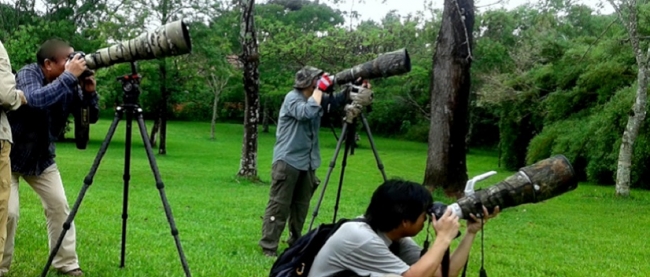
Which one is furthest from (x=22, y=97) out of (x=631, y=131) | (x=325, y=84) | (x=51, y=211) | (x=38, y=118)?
(x=631, y=131)

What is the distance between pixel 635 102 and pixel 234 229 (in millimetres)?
9544

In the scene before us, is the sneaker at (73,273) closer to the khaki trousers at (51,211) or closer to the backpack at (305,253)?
the khaki trousers at (51,211)

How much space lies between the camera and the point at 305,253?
11.0 ft

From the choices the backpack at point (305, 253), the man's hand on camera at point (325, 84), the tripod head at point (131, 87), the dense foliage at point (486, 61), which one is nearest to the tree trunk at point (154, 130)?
the dense foliage at point (486, 61)

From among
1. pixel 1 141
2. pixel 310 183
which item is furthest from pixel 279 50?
pixel 1 141

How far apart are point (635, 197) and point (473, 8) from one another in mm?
6332

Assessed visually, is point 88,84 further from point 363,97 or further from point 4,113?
point 363,97

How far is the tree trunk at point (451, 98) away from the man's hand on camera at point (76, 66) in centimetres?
754

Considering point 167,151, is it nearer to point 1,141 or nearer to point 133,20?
point 133,20

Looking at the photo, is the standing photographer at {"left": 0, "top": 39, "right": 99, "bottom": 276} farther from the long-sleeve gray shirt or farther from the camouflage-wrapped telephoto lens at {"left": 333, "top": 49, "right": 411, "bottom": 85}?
the camouflage-wrapped telephoto lens at {"left": 333, "top": 49, "right": 411, "bottom": 85}

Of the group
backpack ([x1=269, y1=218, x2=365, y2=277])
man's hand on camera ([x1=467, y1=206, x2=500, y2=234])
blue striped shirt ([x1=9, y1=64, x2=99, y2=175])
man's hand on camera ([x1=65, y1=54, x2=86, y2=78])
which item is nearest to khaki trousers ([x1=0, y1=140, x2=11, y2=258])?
blue striped shirt ([x1=9, y1=64, x2=99, y2=175])

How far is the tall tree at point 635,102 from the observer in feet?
41.4

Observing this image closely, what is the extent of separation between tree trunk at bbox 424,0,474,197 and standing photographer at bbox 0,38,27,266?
8116 mm

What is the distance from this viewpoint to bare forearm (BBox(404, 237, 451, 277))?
10.3ft
